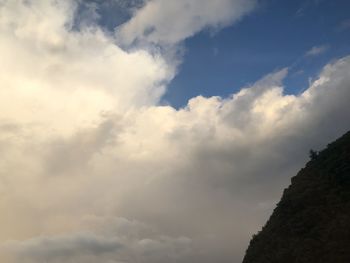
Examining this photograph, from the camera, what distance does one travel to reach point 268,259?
6381cm

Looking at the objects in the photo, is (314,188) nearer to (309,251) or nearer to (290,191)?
(290,191)

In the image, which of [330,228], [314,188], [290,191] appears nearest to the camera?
[330,228]

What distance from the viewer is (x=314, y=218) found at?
6272cm

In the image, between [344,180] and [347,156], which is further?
[347,156]

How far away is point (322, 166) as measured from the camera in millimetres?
72250

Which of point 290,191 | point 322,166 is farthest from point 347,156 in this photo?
point 290,191

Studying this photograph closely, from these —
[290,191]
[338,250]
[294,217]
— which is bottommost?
[338,250]

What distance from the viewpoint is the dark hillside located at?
5716 cm

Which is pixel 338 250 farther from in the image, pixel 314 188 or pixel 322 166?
pixel 322 166

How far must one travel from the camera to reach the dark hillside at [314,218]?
188 ft

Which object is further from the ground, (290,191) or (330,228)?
(290,191)

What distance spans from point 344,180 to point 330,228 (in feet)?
29.9

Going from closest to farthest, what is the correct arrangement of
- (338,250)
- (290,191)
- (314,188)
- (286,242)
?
1. (338,250)
2. (286,242)
3. (314,188)
4. (290,191)

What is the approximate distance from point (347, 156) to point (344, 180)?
229 inches
